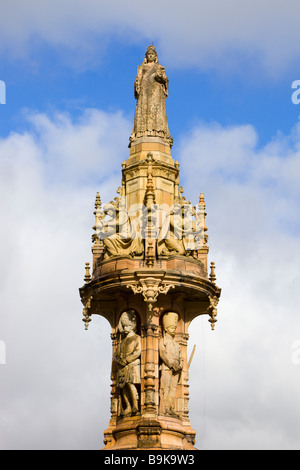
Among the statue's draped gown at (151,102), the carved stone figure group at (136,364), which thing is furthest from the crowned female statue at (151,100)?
the carved stone figure group at (136,364)

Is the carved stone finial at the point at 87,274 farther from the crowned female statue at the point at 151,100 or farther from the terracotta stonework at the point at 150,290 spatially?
the crowned female statue at the point at 151,100

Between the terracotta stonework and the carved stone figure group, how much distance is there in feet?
0.10

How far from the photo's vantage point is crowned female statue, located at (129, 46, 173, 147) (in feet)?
116

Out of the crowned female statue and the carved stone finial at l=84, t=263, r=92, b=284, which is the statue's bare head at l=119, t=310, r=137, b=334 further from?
the crowned female statue

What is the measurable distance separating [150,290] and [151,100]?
7616 mm

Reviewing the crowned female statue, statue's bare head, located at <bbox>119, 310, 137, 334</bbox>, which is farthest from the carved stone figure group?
the crowned female statue

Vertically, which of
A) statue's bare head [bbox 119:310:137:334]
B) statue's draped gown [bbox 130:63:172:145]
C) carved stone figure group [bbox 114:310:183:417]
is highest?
statue's draped gown [bbox 130:63:172:145]

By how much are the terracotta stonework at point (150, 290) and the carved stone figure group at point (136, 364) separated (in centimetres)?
3

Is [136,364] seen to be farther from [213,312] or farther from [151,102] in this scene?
[151,102]

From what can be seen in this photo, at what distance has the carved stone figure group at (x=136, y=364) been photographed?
31375mm

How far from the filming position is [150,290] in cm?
3147

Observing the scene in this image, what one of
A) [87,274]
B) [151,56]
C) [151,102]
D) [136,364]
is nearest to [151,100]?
[151,102]

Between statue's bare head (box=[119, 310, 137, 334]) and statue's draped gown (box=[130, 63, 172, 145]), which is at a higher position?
statue's draped gown (box=[130, 63, 172, 145])
